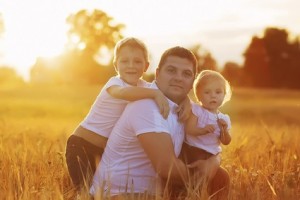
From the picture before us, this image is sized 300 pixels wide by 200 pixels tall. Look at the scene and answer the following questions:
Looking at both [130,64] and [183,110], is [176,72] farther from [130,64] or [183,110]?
[130,64]

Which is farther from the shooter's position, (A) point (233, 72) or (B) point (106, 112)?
(A) point (233, 72)

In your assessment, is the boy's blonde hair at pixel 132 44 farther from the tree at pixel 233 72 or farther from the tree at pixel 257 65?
the tree at pixel 233 72

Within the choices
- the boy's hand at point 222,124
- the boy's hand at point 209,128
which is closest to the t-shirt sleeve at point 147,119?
the boy's hand at point 209,128

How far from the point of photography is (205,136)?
17.6ft

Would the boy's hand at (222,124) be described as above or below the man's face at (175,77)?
below

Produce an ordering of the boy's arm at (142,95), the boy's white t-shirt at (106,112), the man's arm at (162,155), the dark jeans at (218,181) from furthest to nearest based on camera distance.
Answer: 1. the boy's white t-shirt at (106,112)
2. the dark jeans at (218,181)
3. the boy's arm at (142,95)
4. the man's arm at (162,155)

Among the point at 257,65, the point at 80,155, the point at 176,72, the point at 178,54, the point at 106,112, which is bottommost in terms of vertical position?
the point at 257,65

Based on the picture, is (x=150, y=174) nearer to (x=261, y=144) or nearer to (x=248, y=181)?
(x=248, y=181)

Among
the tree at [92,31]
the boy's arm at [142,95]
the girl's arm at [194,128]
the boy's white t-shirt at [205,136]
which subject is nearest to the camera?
the boy's arm at [142,95]

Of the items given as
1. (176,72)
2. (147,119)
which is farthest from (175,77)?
(147,119)

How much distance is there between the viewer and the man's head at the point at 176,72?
4.76 m

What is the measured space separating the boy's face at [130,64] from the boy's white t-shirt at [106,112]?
3.2 inches

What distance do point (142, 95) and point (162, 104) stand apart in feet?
0.82

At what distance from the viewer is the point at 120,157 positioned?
16.1ft
